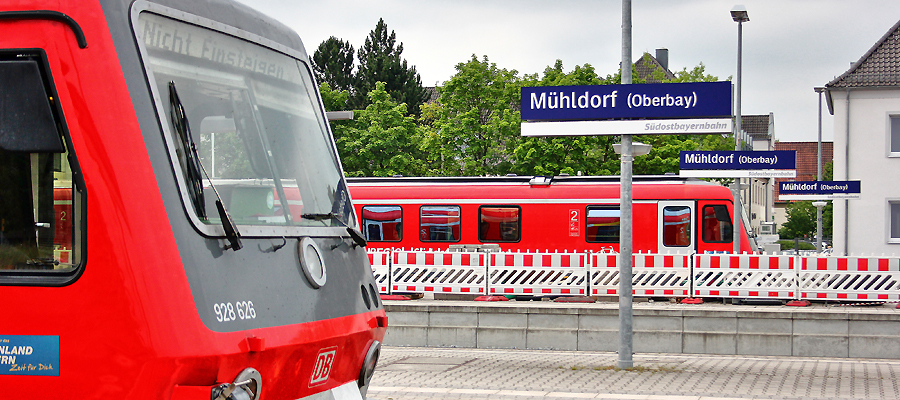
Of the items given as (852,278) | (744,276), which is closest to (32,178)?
(744,276)

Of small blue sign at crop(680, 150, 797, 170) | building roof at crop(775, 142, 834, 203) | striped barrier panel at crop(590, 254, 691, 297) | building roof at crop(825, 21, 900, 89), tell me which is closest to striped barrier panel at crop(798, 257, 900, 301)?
striped barrier panel at crop(590, 254, 691, 297)

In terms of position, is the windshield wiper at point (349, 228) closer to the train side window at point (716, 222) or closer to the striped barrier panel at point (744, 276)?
the striped barrier panel at point (744, 276)

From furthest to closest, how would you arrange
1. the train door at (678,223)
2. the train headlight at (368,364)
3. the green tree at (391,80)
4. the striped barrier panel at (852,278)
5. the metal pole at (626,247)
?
the green tree at (391,80), the train door at (678,223), the striped barrier panel at (852,278), the metal pole at (626,247), the train headlight at (368,364)

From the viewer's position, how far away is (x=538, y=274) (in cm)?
1642

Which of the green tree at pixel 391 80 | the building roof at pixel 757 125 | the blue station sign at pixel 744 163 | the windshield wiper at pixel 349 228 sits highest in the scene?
the building roof at pixel 757 125

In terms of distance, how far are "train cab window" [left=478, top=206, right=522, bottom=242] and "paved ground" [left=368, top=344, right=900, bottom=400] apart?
9.46 m

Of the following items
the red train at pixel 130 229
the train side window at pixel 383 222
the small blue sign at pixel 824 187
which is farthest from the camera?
the small blue sign at pixel 824 187

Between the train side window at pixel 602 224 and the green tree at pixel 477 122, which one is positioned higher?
the green tree at pixel 477 122

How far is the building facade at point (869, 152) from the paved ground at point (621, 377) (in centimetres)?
2292

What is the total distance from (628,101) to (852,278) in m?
6.14

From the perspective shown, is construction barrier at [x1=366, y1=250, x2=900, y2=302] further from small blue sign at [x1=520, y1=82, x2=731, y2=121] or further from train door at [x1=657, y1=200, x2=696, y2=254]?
train door at [x1=657, y1=200, x2=696, y2=254]

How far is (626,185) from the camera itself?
37.3 feet

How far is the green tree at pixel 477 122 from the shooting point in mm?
38812

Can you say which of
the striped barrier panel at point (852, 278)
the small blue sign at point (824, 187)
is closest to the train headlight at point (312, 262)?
the striped barrier panel at point (852, 278)
